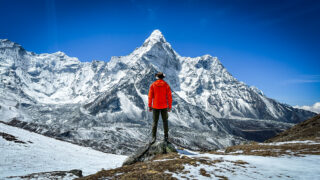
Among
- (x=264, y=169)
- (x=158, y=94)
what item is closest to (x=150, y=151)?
(x=158, y=94)

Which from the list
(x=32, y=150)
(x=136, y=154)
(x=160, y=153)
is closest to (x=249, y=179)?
(x=160, y=153)

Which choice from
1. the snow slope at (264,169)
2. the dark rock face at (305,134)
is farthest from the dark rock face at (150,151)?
the dark rock face at (305,134)

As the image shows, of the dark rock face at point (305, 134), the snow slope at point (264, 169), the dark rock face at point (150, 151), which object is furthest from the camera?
the dark rock face at point (305, 134)

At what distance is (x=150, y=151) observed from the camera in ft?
61.1

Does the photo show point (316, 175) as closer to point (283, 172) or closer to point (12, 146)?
point (283, 172)

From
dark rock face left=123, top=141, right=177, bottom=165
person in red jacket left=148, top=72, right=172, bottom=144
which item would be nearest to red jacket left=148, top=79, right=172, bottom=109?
person in red jacket left=148, top=72, right=172, bottom=144

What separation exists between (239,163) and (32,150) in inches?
1427

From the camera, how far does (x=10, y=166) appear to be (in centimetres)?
2536

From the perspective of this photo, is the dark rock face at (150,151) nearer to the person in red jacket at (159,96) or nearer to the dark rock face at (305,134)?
the person in red jacket at (159,96)

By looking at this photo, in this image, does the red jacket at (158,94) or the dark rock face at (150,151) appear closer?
the red jacket at (158,94)

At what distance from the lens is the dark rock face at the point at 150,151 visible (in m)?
18.3

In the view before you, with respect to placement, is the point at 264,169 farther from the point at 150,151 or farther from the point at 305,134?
the point at 305,134

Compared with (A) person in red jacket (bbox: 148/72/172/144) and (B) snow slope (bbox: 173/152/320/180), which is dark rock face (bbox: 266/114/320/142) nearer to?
(B) snow slope (bbox: 173/152/320/180)

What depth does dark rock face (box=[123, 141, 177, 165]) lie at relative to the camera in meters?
18.3
